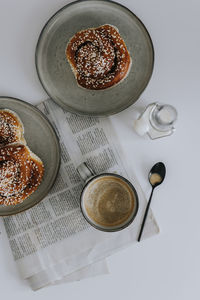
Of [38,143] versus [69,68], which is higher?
[69,68]

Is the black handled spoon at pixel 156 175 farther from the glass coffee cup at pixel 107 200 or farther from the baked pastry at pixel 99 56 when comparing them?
the baked pastry at pixel 99 56

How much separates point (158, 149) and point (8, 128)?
495mm

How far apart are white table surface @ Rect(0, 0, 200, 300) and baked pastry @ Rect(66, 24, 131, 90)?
0.13 metres

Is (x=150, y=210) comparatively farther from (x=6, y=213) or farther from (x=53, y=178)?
(x=6, y=213)

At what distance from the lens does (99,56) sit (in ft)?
3.24

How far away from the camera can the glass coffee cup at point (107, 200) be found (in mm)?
1003

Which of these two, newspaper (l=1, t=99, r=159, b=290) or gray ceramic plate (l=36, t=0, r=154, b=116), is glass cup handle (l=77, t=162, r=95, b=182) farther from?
gray ceramic plate (l=36, t=0, r=154, b=116)

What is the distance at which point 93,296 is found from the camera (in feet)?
3.66

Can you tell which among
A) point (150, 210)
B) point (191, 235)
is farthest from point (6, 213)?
point (191, 235)

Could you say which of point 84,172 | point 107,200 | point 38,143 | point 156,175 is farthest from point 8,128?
point 156,175

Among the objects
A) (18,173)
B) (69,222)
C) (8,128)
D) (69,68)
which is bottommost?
(69,222)

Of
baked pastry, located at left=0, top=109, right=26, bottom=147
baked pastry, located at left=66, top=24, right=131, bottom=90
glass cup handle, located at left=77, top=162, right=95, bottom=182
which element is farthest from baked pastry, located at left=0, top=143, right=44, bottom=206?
baked pastry, located at left=66, top=24, right=131, bottom=90

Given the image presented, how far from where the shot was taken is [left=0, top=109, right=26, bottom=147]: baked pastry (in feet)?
3.28

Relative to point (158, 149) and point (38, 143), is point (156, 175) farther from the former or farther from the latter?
point (38, 143)
